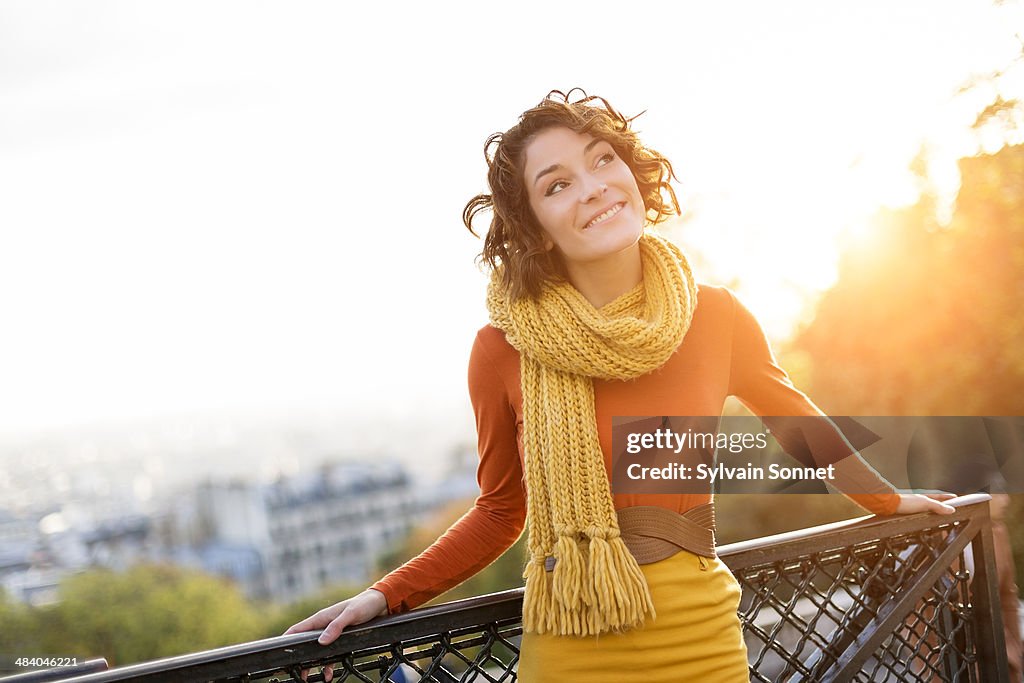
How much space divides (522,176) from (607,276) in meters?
0.26

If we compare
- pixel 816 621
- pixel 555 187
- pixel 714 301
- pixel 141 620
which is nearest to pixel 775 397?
pixel 714 301

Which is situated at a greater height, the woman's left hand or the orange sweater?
the orange sweater

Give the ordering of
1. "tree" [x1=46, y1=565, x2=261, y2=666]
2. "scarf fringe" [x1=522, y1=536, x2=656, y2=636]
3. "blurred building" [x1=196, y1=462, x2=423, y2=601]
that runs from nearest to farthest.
Result: "scarf fringe" [x1=522, y1=536, x2=656, y2=636]
"tree" [x1=46, y1=565, x2=261, y2=666]
"blurred building" [x1=196, y1=462, x2=423, y2=601]

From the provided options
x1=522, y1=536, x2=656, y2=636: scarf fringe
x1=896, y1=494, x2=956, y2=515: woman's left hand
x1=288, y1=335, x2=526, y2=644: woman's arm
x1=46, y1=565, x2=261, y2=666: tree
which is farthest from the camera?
x1=46, y1=565, x2=261, y2=666: tree

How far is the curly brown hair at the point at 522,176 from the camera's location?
1.78 m

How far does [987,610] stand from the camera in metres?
2.21

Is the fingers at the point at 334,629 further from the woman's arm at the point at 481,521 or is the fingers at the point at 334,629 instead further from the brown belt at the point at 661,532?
the brown belt at the point at 661,532

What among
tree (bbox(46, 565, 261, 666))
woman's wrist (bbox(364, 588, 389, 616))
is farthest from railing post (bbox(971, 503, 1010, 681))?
tree (bbox(46, 565, 261, 666))

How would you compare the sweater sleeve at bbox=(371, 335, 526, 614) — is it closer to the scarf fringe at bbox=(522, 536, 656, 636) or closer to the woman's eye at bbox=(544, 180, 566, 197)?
the scarf fringe at bbox=(522, 536, 656, 636)

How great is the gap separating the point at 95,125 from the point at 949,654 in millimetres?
77238

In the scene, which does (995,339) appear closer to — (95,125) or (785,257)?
(785,257)

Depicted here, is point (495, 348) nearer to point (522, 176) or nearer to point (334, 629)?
point (522, 176)

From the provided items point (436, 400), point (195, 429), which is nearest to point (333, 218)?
point (436, 400)

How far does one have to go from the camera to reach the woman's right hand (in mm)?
1578
